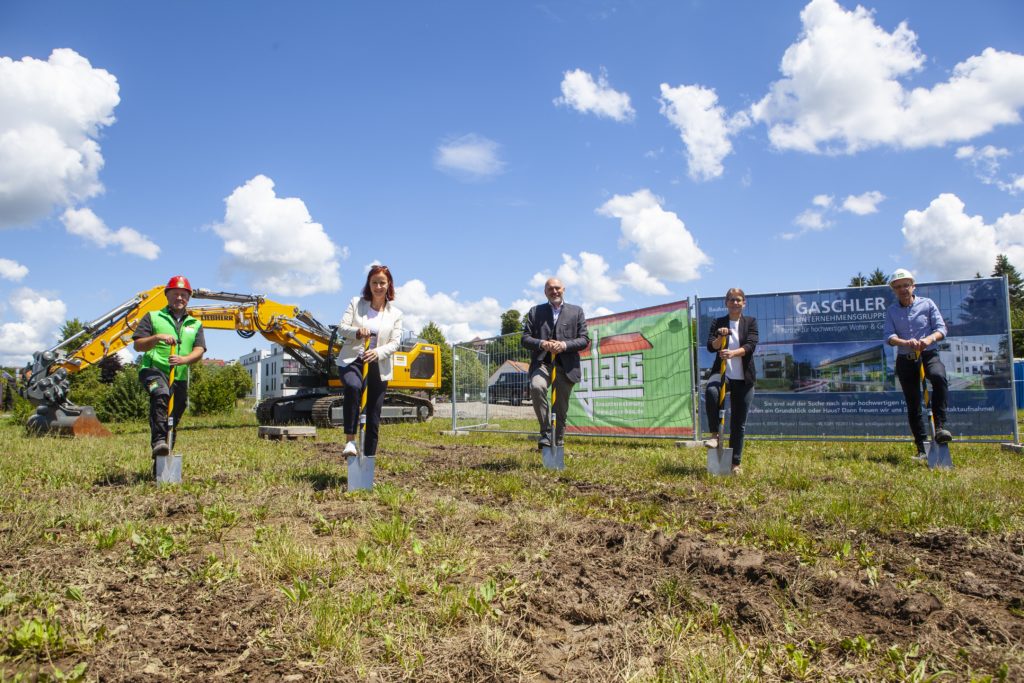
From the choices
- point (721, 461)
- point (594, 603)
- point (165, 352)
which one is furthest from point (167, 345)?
point (721, 461)

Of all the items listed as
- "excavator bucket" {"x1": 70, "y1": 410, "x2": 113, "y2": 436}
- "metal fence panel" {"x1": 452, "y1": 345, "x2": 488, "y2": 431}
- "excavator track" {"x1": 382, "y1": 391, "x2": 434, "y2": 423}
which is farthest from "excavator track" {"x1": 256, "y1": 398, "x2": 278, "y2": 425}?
"metal fence panel" {"x1": 452, "y1": 345, "x2": 488, "y2": 431}

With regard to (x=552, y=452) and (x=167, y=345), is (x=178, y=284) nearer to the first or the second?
(x=167, y=345)

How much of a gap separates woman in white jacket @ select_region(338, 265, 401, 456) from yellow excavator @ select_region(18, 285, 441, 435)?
6.62m

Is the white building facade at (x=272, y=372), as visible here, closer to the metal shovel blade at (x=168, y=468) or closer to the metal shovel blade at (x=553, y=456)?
the metal shovel blade at (x=168, y=468)

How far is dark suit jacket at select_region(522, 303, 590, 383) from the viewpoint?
6.50 metres

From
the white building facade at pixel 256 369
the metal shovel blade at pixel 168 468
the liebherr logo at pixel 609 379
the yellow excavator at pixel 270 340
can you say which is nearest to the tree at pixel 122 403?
the yellow excavator at pixel 270 340

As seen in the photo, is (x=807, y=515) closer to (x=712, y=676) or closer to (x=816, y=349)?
(x=712, y=676)

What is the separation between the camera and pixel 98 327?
12.6 meters

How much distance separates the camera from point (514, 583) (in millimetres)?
2697

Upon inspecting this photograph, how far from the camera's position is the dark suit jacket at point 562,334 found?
650cm

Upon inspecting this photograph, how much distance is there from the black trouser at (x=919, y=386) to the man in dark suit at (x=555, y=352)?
364cm

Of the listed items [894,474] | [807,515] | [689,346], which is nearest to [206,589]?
[807,515]

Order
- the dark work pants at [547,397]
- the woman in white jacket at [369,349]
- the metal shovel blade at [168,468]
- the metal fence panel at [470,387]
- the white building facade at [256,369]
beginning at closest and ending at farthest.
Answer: the woman in white jacket at [369,349], the metal shovel blade at [168,468], the dark work pants at [547,397], the metal fence panel at [470,387], the white building facade at [256,369]

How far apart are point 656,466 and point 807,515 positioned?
2.55 meters
